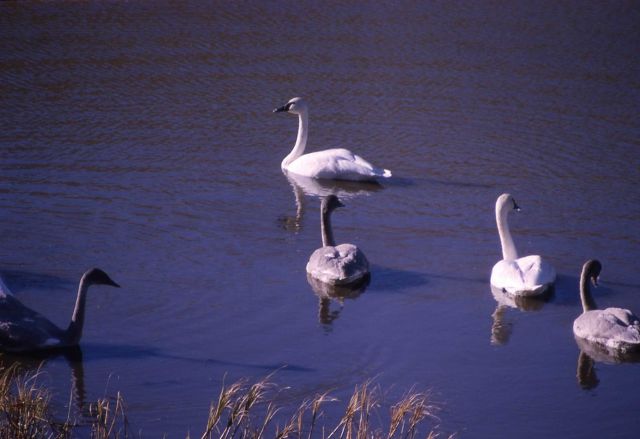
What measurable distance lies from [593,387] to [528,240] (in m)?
3.29

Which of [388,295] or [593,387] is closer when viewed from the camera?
[593,387]

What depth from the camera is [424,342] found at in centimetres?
880

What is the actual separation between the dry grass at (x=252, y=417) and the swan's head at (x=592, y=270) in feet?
7.60

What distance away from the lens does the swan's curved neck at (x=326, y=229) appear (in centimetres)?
1084

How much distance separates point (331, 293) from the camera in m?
9.95

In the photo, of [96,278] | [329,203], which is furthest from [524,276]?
[96,278]

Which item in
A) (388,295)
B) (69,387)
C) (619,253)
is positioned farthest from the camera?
(619,253)

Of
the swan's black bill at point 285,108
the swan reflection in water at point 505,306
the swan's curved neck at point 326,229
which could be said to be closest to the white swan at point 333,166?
the swan's black bill at point 285,108

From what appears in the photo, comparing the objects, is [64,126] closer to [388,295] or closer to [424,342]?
[388,295]

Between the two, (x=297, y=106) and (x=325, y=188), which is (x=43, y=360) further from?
(x=297, y=106)

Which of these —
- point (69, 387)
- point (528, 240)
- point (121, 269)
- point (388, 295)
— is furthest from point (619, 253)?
point (69, 387)

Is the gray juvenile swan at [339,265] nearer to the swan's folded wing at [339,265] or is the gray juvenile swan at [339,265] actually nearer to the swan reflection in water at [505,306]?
the swan's folded wing at [339,265]

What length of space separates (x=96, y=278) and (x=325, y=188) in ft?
→ 16.0

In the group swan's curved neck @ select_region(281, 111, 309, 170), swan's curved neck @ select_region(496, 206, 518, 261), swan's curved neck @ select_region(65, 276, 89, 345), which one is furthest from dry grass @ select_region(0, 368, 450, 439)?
swan's curved neck @ select_region(281, 111, 309, 170)
